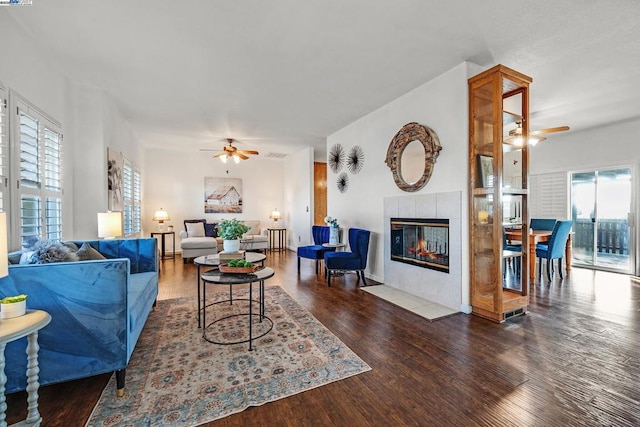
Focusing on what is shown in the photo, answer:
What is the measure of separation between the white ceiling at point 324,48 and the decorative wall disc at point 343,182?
136 cm

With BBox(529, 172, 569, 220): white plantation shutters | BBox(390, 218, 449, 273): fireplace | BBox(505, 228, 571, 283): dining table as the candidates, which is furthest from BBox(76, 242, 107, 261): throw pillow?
BBox(529, 172, 569, 220): white plantation shutters

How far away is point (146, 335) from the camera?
2639mm

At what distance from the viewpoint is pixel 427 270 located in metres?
3.68

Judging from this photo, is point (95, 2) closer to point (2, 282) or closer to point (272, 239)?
point (2, 282)

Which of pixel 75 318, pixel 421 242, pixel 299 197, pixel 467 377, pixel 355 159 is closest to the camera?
pixel 75 318

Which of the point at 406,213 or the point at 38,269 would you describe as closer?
the point at 38,269

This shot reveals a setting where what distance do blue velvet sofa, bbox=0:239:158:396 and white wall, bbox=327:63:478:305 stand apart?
323 centimetres

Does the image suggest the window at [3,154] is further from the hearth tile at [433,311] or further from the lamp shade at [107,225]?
the hearth tile at [433,311]

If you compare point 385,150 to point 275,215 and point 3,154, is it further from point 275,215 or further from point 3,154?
point 275,215

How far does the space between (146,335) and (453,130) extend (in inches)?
Result: 153

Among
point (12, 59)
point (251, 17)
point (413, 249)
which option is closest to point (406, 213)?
point (413, 249)

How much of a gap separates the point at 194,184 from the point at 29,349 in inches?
270

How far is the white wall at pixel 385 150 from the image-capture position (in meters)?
3.20

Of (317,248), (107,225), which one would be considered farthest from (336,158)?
(107,225)
